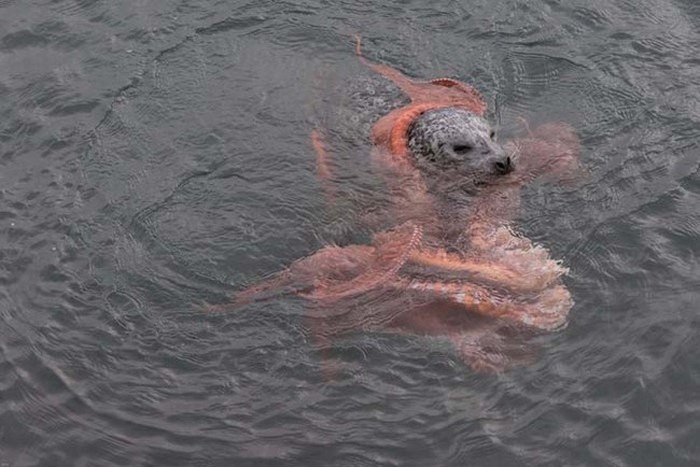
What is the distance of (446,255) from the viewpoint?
7.26 metres

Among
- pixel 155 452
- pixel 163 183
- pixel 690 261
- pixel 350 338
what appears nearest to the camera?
pixel 155 452

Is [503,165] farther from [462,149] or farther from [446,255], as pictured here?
[446,255]

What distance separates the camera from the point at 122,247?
784cm

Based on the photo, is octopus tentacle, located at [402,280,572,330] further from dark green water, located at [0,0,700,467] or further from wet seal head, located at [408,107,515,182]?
wet seal head, located at [408,107,515,182]

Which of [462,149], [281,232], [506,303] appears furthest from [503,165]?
[281,232]

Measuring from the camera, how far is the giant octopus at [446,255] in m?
6.89

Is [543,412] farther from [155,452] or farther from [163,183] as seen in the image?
[163,183]

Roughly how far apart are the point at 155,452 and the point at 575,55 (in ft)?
19.4

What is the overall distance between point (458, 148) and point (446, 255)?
1131 mm

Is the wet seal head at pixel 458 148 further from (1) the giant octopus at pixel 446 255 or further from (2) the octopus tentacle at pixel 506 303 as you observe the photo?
(2) the octopus tentacle at pixel 506 303

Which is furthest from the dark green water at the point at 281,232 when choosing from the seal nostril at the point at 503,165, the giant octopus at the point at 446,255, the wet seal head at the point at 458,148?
the wet seal head at the point at 458,148

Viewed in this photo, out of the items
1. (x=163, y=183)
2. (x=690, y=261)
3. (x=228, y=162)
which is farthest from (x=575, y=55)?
(x=163, y=183)

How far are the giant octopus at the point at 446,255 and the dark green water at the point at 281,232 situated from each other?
0.52 ft

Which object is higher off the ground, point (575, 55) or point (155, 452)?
point (575, 55)
